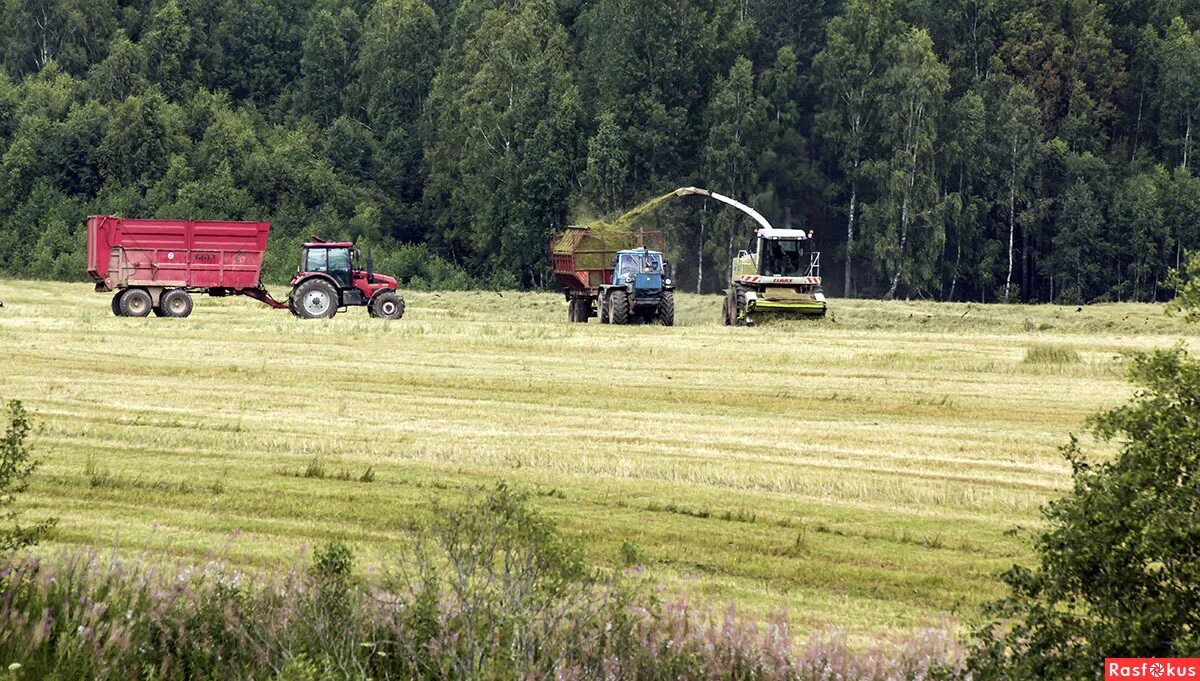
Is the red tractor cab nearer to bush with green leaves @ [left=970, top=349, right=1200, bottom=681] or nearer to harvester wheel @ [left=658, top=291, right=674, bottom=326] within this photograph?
harvester wheel @ [left=658, top=291, right=674, bottom=326]

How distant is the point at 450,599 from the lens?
30.4 ft

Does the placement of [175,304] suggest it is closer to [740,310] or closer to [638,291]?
[638,291]

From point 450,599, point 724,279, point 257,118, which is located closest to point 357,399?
point 450,599

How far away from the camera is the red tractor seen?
128ft

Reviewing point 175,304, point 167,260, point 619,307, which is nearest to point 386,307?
point 175,304

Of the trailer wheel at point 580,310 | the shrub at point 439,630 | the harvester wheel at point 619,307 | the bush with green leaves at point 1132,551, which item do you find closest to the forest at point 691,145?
the trailer wheel at point 580,310

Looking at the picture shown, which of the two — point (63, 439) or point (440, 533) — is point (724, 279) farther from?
point (440, 533)

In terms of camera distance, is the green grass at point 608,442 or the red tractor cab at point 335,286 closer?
the green grass at point 608,442

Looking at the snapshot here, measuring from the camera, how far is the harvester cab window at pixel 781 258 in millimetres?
41903

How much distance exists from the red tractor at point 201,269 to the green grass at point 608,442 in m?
3.85

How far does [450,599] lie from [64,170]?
224ft

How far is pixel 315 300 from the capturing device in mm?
39156
